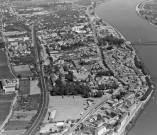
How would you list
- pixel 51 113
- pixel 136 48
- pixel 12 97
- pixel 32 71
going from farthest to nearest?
pixel 136 48 < pixel 32 71 < pixel 12 97 < pixel 51 113

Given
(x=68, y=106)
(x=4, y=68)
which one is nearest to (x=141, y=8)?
(x=4, y=68)

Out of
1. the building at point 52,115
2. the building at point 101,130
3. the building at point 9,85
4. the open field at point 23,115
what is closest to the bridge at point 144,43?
the building at point 9,85

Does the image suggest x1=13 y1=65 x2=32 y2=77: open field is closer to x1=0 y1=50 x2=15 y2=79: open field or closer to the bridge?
x1=0 y1=50 x2=15 y2=79: open field

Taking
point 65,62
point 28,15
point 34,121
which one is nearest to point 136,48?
point 65,62

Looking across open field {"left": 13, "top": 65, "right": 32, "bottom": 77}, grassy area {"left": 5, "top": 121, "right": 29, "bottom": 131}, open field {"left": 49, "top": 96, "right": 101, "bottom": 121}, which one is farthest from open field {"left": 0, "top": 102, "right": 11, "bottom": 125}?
open field {"left": 13, "top": 65, "right": 32, "bottom": 77}

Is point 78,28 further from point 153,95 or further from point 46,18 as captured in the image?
point 153,95

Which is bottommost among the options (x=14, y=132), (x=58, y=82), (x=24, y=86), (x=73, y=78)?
(x=24, y=86)

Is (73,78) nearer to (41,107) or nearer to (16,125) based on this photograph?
(41,107)
